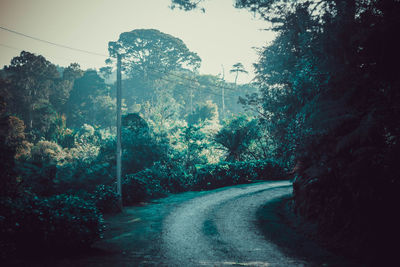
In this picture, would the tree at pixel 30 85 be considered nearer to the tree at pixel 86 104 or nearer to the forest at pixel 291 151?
the tree at pixel 86 104

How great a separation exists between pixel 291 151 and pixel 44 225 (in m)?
10.3

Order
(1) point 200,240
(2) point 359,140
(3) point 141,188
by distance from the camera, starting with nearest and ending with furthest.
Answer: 1. (2) point 359,140
2. (1) point 200,240
3. (3) point 141,188

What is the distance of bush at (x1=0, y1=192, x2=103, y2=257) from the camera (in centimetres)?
486

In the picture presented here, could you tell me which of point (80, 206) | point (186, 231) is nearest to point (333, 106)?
point (186, 231)

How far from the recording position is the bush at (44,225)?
191 inches

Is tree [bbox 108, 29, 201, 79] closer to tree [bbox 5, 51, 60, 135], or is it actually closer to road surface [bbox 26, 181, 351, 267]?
tree [bbox 5, 51, 60, 135]

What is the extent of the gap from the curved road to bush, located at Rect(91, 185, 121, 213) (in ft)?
8.14

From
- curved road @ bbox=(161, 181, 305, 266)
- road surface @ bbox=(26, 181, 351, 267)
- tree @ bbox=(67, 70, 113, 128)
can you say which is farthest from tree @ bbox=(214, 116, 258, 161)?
tree @ bbox=(67, 70, 113, 128)

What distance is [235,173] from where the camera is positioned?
730 inches

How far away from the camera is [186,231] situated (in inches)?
309

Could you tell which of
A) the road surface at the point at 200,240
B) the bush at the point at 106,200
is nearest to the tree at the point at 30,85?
the bush at the point at 106,200

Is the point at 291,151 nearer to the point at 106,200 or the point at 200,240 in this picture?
the point at 200,240

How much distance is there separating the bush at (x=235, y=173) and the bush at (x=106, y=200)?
6752 millimetres

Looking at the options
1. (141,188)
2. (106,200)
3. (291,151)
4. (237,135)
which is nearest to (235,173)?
(237,135)
